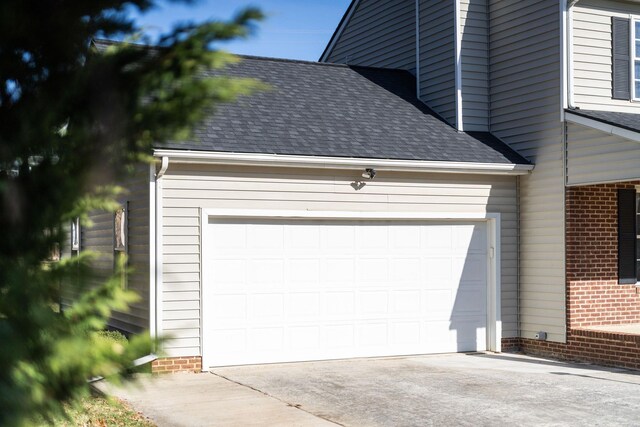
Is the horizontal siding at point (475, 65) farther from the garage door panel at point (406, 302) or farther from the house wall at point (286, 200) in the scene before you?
the garage door panel at point (406, 302)

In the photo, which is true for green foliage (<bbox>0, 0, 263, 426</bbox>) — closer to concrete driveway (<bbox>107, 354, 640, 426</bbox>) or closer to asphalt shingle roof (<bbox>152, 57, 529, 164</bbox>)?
concrete driveway (<bbox>107, 354, 640, 426</bbox>)

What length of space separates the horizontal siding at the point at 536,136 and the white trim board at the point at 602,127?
0.34m

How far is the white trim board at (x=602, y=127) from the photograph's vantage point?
11977 millimetres

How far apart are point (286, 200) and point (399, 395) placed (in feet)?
12.5

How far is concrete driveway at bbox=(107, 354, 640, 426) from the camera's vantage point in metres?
8.85

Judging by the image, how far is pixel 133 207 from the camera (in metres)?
12.9

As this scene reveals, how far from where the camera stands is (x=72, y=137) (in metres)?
2.61

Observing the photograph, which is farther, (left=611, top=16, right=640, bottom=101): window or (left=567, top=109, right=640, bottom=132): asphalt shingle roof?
(left=611, top=16, right=640, bottom=101): window

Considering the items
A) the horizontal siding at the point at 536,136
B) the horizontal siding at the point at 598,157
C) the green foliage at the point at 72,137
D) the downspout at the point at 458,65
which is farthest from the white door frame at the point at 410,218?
the green foliage at the point at 72,137

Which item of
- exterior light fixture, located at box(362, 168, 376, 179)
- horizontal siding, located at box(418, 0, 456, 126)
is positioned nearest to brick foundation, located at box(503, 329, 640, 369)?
exterior light fixture, located at box(362, 168, 376, 179)

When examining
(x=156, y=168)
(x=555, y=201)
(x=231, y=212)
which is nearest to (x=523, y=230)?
(x=555, y=201)

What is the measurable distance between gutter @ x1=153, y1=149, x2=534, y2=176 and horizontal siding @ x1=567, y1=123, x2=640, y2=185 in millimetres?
1015

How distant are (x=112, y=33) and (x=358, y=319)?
10828 millimetres

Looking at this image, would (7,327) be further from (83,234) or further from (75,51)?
(83,234)
